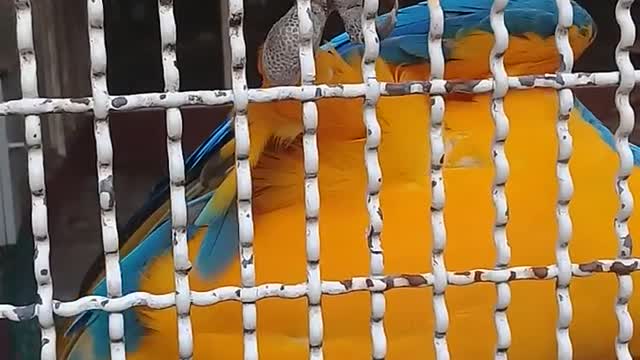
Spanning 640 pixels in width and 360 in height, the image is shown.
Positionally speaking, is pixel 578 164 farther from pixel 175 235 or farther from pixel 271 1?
pixel 271 1

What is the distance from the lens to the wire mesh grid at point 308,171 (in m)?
0.63

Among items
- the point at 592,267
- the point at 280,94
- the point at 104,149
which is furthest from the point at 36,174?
the point at 592,267

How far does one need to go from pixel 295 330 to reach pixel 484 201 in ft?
0.67

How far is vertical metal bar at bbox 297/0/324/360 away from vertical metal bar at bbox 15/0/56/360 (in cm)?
17

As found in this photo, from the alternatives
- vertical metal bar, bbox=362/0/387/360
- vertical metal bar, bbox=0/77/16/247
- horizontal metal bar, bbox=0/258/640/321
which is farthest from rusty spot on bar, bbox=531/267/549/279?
vertical metal bar, bbox=0/77/16/247

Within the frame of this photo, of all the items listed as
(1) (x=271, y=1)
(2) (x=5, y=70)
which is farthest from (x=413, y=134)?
(2) (x=5, y=70)

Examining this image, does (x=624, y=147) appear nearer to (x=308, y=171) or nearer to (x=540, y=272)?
(x=540, y=272)

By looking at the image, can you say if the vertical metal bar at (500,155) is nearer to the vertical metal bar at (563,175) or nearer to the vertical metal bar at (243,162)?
the vertical metal bar at (563,175)

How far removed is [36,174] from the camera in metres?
0.63

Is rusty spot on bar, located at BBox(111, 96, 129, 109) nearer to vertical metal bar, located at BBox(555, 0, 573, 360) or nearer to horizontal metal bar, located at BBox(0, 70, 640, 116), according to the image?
horizontal metal bar, located at BBox(0, 70, 640, 116)

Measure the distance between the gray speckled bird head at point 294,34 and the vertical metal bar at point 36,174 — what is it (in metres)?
0.20

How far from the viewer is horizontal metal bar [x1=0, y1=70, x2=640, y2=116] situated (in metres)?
0.62

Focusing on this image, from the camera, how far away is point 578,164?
92 cm

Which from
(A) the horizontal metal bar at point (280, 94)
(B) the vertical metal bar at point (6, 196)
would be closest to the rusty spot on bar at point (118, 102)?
(A) the horizontal metal bar at point (280, 94)
